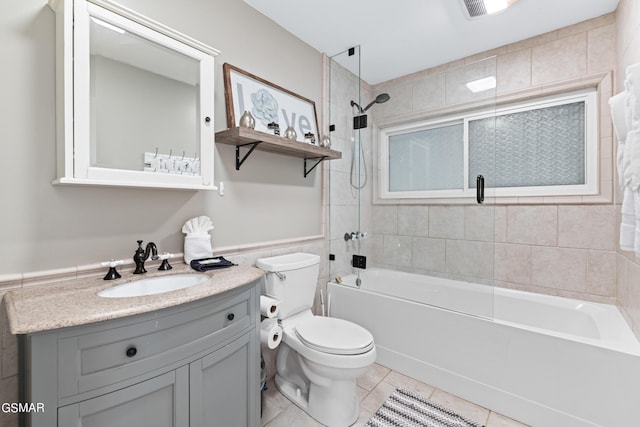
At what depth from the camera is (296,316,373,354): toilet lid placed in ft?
5.03

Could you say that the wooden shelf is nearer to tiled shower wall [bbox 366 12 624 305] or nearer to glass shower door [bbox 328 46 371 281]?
glass shower door [bbox 328 46 371 281]

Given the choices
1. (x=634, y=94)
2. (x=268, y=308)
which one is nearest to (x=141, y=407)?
(x=268, y=308)

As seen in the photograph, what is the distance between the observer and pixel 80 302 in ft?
2.97

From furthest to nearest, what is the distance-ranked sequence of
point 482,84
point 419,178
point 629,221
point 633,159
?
point 419,178
point 482,84
point 629,221
point 633,159

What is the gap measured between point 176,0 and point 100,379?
68.2 inches

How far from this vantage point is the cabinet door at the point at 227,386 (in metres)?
1.04

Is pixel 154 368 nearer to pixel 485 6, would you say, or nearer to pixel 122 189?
pixel 122 189

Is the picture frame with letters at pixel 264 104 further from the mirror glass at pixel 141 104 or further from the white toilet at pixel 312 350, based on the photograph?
the white toilet at pixel 312 350

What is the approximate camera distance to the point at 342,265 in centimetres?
257

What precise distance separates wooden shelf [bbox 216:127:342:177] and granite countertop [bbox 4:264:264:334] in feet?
2.53

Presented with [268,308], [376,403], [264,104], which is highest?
[264,104]

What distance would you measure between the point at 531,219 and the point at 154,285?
8.46 feet

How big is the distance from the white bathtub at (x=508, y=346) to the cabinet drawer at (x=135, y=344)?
4.73 feet

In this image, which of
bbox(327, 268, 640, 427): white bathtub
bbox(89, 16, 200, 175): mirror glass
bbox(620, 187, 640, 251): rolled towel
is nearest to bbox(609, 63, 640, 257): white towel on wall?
bbox(620, 187, 640, 251): rolled towel
